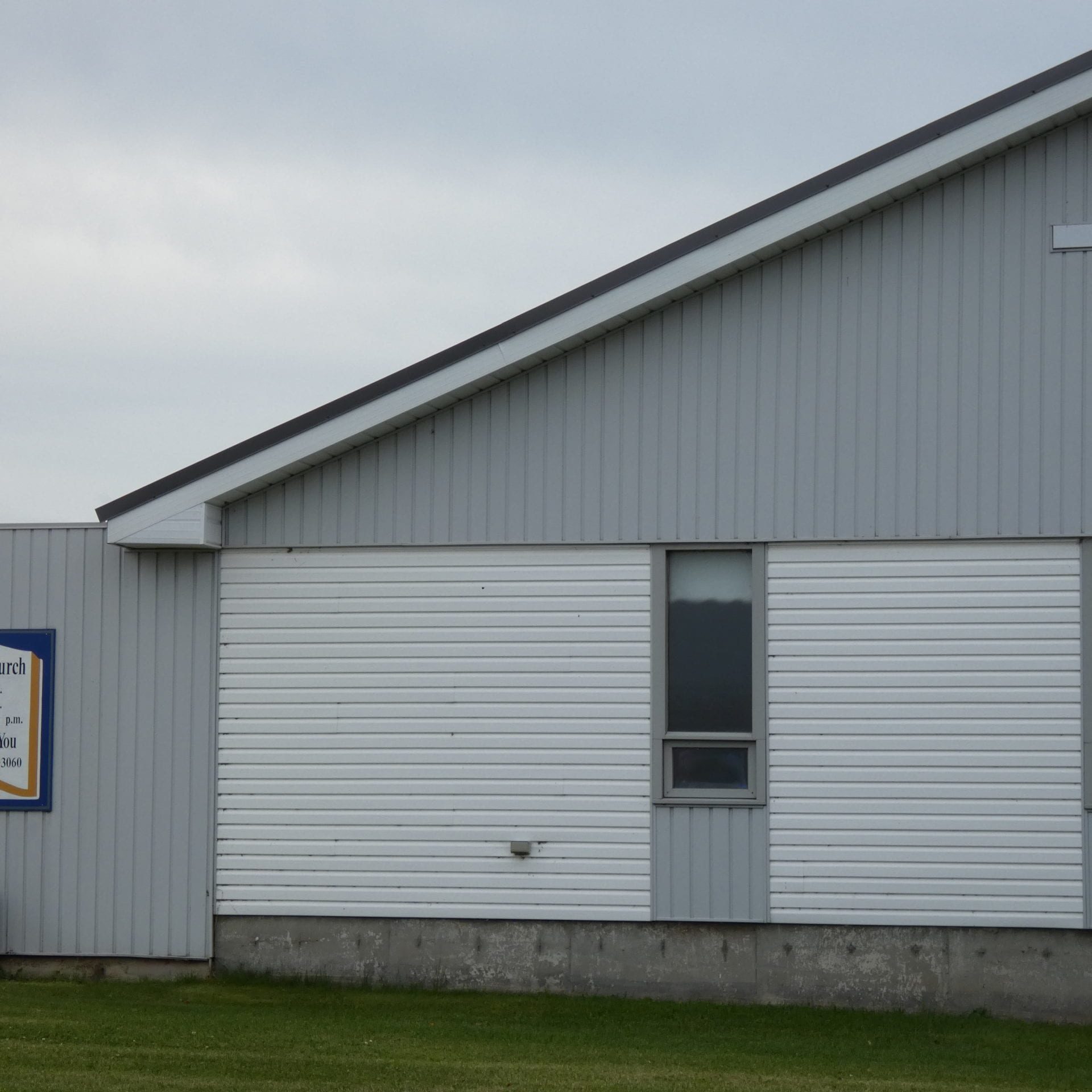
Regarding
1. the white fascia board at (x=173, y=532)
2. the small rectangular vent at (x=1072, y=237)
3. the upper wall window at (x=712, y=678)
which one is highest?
the small rectangular vent at (x=1072, y=237)

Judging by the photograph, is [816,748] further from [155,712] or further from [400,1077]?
[155,712]

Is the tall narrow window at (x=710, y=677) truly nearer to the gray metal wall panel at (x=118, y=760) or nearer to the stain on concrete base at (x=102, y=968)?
the gray metal wall panel at (x=118, y=760)

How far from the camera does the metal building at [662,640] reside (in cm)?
1236

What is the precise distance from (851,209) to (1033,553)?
3.10 metres

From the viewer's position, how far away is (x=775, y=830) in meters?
12.5

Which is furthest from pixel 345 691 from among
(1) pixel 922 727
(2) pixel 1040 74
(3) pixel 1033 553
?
(2) pixel 1040 74

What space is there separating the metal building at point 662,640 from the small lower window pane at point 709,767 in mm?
25

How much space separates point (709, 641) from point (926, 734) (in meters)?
1.87

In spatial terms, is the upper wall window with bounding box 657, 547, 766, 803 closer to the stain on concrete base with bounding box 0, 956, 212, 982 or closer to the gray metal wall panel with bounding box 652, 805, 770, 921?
the gray metal wall panel with bounding box 652, 805, 770, 921

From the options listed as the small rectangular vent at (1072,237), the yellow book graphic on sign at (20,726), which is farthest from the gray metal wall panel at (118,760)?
the small rectangular vent at (1072,237)

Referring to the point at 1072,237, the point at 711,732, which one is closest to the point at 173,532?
the point at 711,732

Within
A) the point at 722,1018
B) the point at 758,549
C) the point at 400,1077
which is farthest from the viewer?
the point at 758,549

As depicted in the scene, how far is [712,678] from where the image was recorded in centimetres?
1274

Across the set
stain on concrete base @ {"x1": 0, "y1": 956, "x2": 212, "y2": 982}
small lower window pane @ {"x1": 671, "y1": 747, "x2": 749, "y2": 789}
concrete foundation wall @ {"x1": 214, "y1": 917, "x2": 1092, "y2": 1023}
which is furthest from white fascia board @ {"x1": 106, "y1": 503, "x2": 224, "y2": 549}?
small lower window pane @ {"x1": 671, "y1": 747, "x2": 749, "y2": 789}
